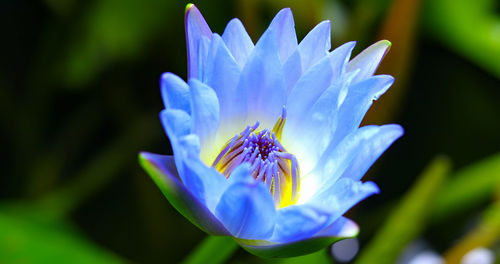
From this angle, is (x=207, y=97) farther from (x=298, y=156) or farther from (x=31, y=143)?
(x=31, y=143)

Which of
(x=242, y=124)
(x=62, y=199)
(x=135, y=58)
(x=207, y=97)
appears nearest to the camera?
(x=207, y=97)

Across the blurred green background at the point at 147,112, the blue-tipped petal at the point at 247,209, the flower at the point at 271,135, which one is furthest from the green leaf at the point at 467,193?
the blue-tipped petal at the point at 247,209

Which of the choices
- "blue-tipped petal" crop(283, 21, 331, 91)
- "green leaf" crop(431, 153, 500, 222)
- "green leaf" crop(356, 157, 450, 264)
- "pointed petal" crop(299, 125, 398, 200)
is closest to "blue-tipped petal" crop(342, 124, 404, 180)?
"pointed petal" crop(299, 125, 398, 200)

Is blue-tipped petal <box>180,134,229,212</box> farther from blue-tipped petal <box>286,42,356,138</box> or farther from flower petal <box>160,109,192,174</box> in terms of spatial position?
blue-tipped petal <box>286,42,356,138</box>

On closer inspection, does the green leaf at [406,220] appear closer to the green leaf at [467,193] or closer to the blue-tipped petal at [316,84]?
the green leaf at [467,193]

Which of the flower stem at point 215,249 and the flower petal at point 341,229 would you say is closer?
the flower petal at point 341,229

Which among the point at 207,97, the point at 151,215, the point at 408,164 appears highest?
the point at 207,97

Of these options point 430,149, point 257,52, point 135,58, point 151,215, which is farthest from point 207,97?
point 430,149
